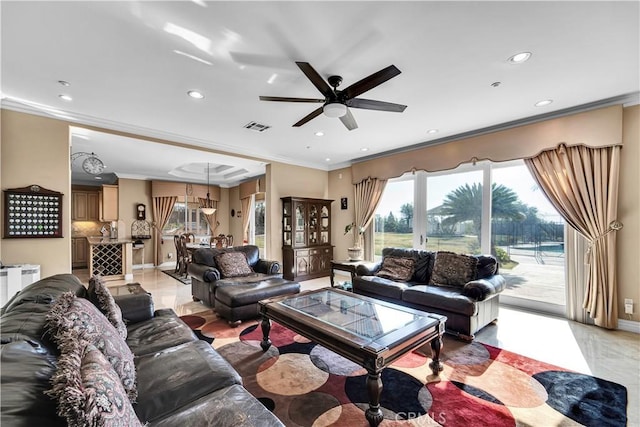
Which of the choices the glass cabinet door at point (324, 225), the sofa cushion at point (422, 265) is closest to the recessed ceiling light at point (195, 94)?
the sofa cushion at point (422, 265)

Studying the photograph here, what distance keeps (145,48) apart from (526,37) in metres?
3.03

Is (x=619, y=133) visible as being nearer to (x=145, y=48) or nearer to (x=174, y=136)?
(x=145, y=48)

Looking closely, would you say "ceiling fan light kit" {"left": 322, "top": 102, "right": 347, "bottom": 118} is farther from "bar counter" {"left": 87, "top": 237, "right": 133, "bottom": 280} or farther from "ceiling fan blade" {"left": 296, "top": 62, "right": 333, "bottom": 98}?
"bar counter" {"left": 87, "top": 237, "right": 133, "bottom": 280}

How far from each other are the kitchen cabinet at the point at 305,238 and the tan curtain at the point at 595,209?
4.29 m

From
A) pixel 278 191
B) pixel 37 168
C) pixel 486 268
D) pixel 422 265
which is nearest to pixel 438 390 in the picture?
pixel 486 268

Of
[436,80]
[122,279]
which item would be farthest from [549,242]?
[122,279]

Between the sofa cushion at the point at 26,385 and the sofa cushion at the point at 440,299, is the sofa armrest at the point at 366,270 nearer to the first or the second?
the sofa cushion at the point at 440,299

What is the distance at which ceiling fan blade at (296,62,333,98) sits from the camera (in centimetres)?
206

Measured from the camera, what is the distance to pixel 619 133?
317cm

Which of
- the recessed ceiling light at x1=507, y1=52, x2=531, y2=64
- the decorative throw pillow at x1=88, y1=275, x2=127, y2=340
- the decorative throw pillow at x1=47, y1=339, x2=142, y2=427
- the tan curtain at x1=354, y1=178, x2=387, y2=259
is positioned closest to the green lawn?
the tan curtain at x1=354, y1=178, x2=387, y2=259

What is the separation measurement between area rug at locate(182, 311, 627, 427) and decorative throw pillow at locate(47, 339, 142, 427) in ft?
4.15

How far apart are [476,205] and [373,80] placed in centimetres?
330

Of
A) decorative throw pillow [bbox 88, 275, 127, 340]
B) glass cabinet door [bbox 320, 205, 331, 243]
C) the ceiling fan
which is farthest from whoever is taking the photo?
glass cabinet door [bbox 320, 205, 331, 243]

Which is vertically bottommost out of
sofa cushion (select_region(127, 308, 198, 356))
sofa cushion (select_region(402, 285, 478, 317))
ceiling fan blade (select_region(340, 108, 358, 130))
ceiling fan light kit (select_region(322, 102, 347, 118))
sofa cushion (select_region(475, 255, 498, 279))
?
sofa cushion (select_region(402, 285, 478, 317))
